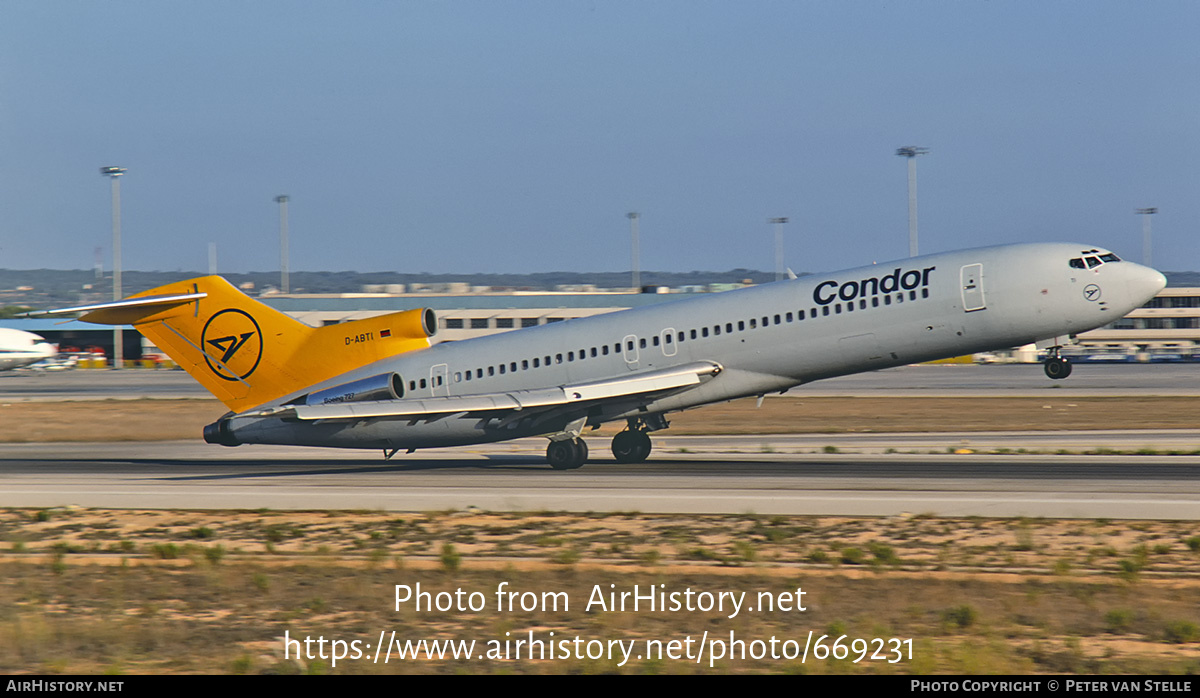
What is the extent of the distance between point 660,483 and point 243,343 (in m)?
13.8

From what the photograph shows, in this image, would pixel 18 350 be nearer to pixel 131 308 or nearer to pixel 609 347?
pixel 131 308

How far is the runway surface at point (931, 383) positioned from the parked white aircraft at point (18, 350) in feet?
5.17

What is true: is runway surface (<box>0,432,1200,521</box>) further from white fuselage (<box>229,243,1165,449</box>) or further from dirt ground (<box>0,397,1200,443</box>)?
dirt ground (<box>0,397,1200,443</box>)

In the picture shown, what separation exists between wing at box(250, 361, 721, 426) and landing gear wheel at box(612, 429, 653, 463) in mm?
2243

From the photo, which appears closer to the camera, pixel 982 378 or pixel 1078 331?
pixel 1078 331

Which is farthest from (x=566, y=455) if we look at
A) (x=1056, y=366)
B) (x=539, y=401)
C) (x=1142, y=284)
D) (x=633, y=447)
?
(x=1142, y=284)

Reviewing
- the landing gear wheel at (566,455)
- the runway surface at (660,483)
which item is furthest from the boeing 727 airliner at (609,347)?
the runway surface at (660,483)

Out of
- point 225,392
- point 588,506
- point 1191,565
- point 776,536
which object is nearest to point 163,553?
point 588,506

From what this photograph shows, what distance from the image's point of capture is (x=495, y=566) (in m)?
18.2

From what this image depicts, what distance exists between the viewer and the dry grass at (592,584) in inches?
513

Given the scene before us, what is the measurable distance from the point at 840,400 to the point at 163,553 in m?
47.5

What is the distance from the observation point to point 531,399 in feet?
103

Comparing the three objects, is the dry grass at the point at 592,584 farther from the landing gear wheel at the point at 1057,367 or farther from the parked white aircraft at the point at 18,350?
the parked white aircraft at the point at 18,350
